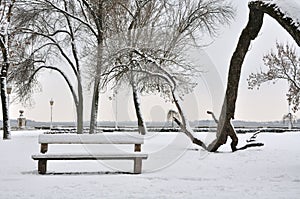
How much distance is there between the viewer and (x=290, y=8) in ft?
27.3

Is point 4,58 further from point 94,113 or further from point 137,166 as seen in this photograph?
point 137,166

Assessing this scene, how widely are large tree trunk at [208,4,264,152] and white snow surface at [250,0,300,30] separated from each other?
1.33m

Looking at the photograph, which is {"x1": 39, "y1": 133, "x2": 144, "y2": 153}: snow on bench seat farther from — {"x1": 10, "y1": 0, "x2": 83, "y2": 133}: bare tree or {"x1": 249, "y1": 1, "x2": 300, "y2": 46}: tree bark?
{"x1": 10, "y1": 0, "x2": 83, "y2": 133}: bare tree

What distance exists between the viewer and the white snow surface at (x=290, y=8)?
8.06m

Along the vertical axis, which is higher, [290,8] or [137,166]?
[290,8]

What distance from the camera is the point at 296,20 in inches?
315

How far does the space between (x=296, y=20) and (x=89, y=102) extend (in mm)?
18125

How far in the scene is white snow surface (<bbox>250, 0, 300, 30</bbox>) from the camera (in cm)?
806

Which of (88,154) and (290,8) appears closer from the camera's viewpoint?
(88,154)

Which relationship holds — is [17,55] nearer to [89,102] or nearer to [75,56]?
[75,56]

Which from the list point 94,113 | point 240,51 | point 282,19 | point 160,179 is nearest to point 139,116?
point 94,113

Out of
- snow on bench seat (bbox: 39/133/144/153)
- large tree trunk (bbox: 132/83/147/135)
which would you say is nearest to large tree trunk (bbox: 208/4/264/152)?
snow on bench seat (bbox: 39/133/144/153)

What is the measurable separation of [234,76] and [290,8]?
12.5 feet

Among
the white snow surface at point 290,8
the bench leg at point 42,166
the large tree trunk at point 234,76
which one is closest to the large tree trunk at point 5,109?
the large tree trunk at point 234,76
